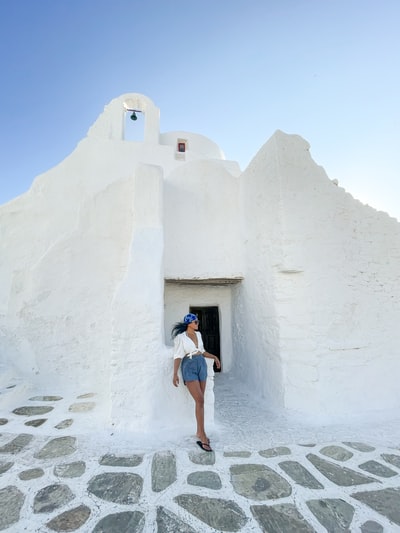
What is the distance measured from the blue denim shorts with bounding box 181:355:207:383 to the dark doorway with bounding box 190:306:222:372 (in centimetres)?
379

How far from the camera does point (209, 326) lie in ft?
24.3

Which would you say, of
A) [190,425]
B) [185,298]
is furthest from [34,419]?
→ [185,298]

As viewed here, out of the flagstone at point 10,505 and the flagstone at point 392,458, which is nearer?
the flagstone at point 10,505

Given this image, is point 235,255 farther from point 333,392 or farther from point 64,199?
point 64,199

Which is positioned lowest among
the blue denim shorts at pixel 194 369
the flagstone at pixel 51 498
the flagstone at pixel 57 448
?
the flagstone at pixel 51 498

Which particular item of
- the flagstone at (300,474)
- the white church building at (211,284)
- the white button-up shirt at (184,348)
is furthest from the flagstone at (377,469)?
the white button-up shirt at (184,348)

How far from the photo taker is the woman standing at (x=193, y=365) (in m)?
3.34

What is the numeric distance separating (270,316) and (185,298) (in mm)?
2752

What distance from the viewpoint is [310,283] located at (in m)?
4.68

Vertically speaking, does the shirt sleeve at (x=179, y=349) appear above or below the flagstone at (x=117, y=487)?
above

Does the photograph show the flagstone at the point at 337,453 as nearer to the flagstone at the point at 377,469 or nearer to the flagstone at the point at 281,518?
the flagstone at the point at 377,469

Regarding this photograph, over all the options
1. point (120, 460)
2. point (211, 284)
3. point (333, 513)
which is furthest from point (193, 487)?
point (211, 284)

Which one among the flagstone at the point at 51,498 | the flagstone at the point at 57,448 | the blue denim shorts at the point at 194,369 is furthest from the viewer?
the blue denim shorts at the point at 194,369

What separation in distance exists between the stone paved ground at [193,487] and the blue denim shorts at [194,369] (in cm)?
80
